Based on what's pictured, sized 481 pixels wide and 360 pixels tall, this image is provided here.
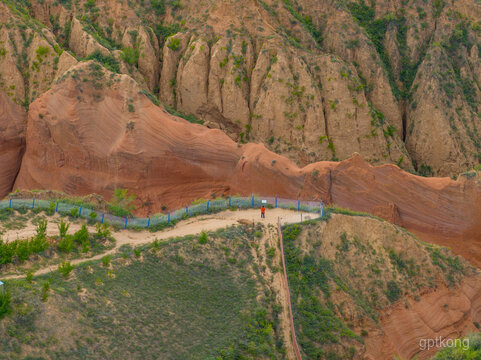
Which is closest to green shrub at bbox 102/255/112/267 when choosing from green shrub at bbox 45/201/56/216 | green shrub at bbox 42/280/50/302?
green shrub at bbox 42/280/50/302

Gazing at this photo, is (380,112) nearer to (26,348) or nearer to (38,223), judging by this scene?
(38,223)

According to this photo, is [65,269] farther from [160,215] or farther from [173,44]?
[173,44]

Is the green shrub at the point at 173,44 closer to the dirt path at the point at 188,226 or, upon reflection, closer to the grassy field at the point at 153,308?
the dirt path at the point at 188,226

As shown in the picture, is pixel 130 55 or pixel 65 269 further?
pixel 130 55

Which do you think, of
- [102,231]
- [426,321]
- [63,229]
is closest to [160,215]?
[102,231]

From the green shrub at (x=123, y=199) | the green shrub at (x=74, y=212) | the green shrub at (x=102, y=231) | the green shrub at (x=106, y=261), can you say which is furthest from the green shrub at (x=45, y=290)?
the green shrub at (x=123, y=199)

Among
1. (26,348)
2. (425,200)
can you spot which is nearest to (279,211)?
(425,200)

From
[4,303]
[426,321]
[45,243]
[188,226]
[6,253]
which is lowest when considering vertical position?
[426,321]

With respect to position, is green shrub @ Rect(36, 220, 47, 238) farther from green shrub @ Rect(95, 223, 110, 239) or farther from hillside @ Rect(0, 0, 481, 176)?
hillside @ Rect(0, 0, 481, 176)
